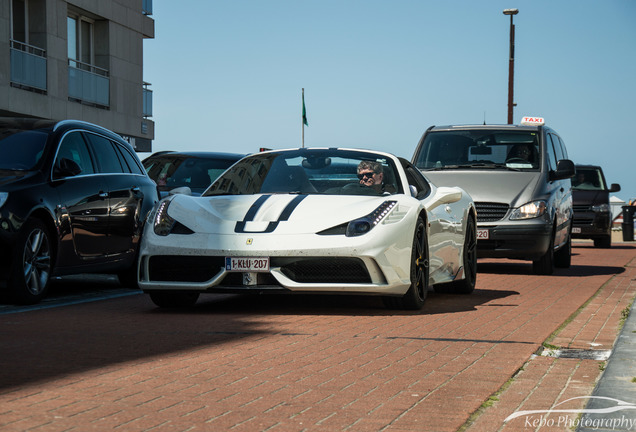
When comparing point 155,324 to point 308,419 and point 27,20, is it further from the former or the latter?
point 27,20

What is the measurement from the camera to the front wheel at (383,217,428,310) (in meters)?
8.73

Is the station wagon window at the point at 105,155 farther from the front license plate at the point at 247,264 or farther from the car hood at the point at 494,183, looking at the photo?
the car hood at the point at 494,183

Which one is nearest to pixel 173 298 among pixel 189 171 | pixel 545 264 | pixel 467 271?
pixel 467 271

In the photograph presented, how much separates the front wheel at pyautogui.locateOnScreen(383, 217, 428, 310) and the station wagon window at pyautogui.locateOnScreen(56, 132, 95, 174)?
3337 mm

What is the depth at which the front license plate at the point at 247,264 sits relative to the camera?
818 cm

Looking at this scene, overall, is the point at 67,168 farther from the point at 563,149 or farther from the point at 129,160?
the point at 563,149

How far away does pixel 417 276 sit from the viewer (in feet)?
29.4

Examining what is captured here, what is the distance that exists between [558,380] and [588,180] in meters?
23.9

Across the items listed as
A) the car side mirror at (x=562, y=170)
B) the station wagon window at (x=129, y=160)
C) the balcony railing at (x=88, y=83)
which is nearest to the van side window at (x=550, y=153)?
the car side mirror at (x=562, y=170)

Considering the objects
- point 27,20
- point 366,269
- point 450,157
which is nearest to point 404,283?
point 366,269

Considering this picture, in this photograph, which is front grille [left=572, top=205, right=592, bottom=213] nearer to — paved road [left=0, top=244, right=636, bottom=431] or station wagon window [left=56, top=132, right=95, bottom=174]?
paved road [left=0, top=244, right=636, bottom=431]

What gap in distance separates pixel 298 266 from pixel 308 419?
376 cm

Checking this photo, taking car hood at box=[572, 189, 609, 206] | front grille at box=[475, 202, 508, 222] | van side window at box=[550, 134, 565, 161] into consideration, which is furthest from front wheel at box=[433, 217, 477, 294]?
car hood at box=[572, 189, 609, 206]

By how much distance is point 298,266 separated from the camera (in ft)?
26.9
